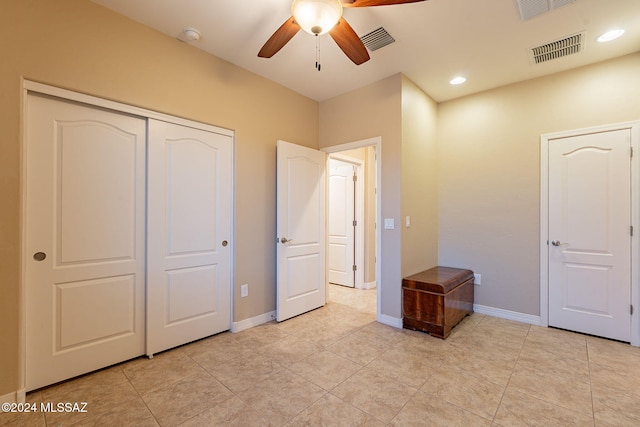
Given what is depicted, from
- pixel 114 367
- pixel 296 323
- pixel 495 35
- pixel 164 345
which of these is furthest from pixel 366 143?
pixel 114 367

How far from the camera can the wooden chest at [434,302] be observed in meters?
2.82

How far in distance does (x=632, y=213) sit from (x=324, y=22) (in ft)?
11.0

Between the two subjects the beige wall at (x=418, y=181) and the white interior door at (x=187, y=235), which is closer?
the white interior door at (x=187, y=235)

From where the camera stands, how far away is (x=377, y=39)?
2535mm

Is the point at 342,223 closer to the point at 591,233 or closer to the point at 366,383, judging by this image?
the point at 366,383

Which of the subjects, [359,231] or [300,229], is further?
[359,231]

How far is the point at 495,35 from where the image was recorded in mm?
2488

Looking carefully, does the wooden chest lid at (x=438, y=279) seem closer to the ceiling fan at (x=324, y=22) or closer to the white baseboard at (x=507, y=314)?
the white baseboard at (x=507, y=314)

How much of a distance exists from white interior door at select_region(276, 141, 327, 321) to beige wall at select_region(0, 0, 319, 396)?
0.15 m

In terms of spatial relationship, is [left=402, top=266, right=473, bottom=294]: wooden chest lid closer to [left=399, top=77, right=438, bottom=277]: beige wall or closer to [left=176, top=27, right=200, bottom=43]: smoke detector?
[left=399, top=77, right=438, bottom=277]: beige wall

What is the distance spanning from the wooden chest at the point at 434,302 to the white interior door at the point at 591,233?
103cm

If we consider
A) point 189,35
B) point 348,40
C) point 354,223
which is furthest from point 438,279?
point 189,35

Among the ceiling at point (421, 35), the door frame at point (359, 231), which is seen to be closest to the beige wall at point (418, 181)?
the ceiling at point (421, 35)

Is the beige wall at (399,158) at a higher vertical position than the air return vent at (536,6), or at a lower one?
lower
